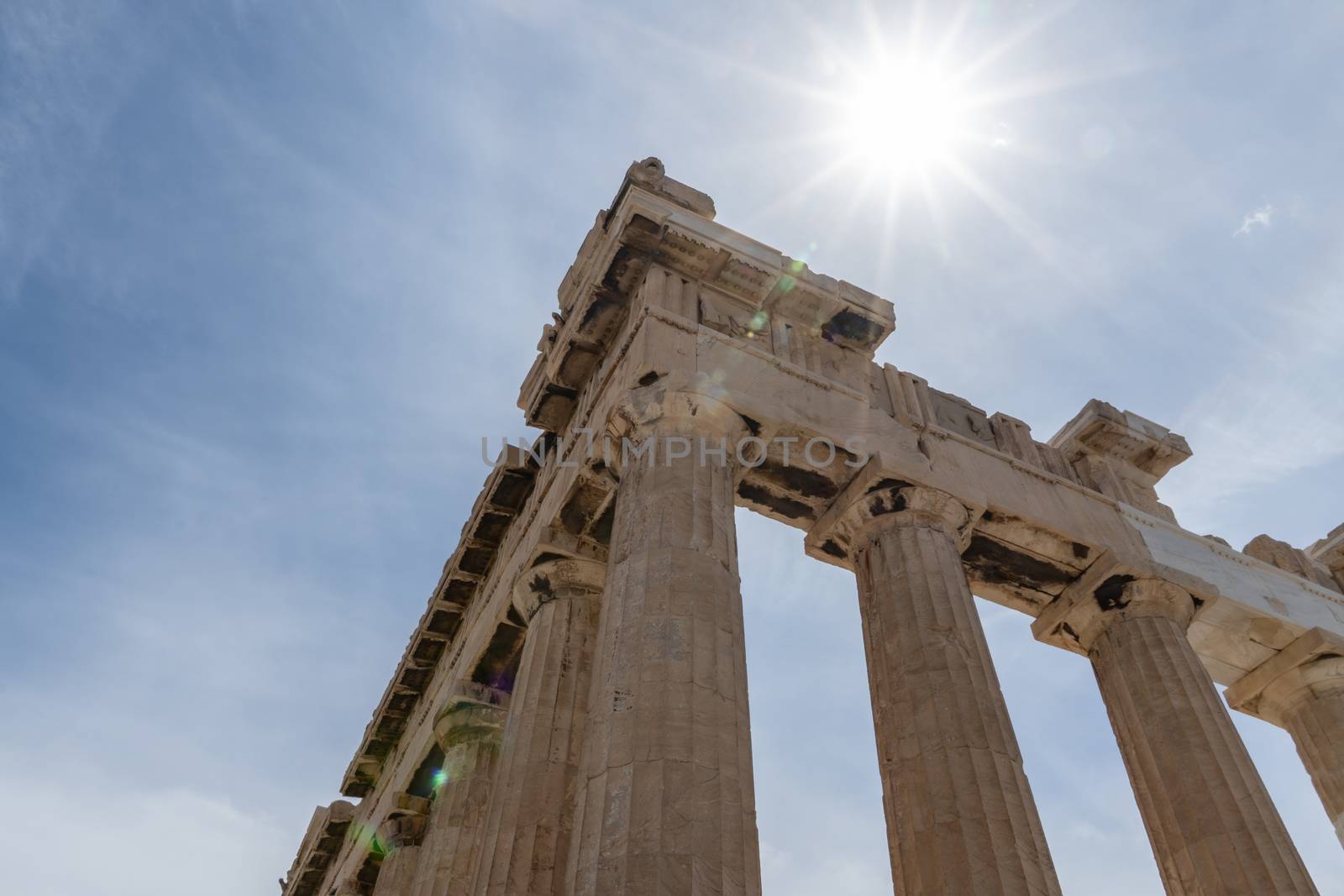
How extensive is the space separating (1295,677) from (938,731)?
39.5 feet

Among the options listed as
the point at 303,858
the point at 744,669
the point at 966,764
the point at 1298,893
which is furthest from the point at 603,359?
the point at 303,858

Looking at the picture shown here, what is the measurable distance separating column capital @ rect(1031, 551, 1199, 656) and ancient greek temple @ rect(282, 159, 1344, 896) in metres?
0.05

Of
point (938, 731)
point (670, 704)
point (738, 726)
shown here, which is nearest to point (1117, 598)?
point (938, 731)

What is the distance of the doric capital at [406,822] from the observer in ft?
81.8

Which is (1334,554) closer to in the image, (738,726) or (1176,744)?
(1176,744)

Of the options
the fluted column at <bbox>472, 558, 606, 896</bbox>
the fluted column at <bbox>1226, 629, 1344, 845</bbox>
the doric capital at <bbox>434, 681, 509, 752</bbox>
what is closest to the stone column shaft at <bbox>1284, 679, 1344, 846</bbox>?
the fluted column at <bbox>1226, 629, 1344, 845</bbox>

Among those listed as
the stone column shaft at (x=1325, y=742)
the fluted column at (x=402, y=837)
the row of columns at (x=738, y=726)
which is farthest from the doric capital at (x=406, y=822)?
the stone column shaft at (x=1325, y=742)

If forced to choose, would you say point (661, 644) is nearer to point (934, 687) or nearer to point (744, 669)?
point (744, 669)

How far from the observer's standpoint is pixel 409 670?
93.9 ft

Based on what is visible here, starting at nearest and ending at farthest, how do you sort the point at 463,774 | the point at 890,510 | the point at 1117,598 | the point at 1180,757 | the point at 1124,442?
the point at 1180,757 → the point at 890,510 → the point at 1117,598 → the point at 463,774 → the point at 1124,442

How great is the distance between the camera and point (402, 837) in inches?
980

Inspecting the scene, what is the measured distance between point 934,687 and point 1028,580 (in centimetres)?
670

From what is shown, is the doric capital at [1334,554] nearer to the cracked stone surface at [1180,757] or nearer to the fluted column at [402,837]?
the cracked stone surface at [1180,757]

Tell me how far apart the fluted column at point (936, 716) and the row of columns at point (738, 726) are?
3 centimetres
